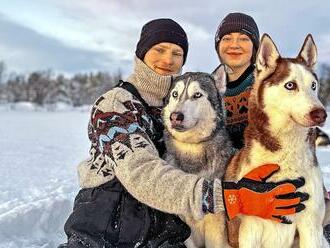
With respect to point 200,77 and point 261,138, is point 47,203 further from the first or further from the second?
point 261,138

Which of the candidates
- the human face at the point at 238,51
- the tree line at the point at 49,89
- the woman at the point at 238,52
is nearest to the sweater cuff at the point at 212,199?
the woman at the point at 238,52

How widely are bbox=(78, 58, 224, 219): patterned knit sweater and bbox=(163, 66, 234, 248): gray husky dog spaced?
236 mm

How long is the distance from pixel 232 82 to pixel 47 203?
3268 mm

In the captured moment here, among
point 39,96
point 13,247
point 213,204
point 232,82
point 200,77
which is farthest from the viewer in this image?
point 39,96

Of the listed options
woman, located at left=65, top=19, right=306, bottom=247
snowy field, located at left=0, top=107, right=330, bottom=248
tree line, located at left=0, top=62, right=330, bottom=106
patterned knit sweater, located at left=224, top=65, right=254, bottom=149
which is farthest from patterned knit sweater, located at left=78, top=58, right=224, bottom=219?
tree line, located at left=0, top=62, right=330, bottom=106

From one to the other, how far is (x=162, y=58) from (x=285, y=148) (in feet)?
4.89

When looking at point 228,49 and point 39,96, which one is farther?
point 39,96

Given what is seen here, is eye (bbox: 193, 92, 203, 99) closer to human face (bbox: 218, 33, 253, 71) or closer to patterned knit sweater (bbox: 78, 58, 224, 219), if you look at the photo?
patterned knit sweater (bbox: 78, 58, 224, 219)

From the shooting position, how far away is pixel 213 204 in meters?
3.09

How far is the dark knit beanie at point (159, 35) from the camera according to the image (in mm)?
4160

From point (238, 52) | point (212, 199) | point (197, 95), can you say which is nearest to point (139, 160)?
point (212, 199)

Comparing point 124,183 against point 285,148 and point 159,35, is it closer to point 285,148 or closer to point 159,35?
point 285,148

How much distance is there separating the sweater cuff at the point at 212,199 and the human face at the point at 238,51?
1.88m

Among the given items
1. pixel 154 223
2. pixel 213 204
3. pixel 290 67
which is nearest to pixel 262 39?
pixel 290 67
